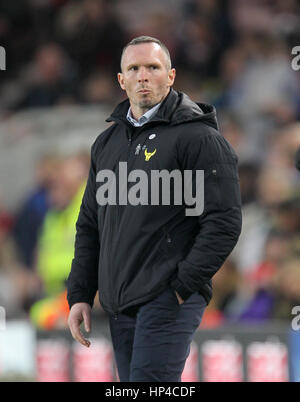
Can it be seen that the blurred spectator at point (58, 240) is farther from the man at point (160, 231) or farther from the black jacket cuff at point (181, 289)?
the black jacket cuff at point (181, 289)

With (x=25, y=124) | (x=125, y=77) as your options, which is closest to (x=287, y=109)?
(x=25, y=124)

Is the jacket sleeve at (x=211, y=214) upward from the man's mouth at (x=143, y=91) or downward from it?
downward

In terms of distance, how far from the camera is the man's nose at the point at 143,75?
3.79 m

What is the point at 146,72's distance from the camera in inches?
150

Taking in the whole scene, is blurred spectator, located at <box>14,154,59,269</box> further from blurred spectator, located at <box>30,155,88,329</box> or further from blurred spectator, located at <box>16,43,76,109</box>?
blurred spectator, located at <box>16,43,76,109</box>

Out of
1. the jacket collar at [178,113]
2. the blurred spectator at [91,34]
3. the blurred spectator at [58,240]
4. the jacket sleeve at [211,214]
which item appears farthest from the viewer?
the blurred spectator at [91,34]

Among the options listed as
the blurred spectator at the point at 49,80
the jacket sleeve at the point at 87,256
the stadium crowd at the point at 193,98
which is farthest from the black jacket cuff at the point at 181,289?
the blurred spectator at the point at 49,80

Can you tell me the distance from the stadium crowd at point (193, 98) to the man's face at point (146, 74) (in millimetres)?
3211

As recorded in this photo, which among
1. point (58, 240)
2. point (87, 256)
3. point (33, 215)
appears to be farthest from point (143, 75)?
point (33, 215)

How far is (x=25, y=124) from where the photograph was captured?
911cm

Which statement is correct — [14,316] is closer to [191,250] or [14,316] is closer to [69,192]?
[69,192]

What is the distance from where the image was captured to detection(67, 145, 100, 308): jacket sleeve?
4012 mm

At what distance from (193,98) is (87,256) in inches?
186

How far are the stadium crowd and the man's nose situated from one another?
329 centimetres
